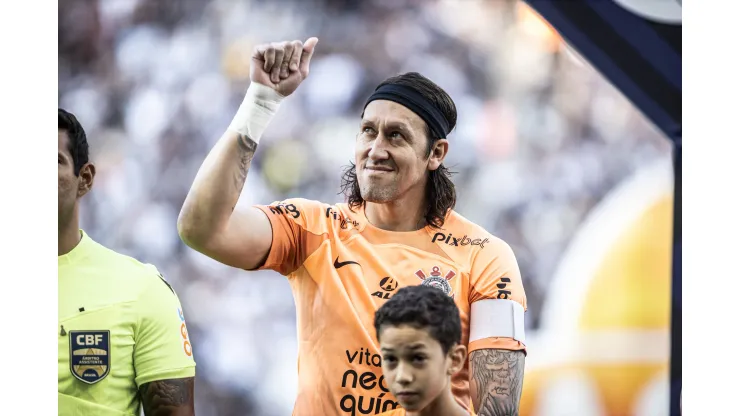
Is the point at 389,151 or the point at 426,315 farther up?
the point at 389,151

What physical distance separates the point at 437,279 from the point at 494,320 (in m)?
0.20

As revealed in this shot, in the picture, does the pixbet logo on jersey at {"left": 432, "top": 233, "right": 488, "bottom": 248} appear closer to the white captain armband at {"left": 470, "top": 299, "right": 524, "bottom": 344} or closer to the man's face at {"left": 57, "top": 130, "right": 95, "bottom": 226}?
the white captain armband at {"left": 470, "top": 299, "right": 524, "bottom": 344}

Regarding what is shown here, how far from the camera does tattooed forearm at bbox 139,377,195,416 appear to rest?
8.20 feet

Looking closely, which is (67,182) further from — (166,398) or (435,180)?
(435,180)

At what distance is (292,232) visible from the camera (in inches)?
98.9

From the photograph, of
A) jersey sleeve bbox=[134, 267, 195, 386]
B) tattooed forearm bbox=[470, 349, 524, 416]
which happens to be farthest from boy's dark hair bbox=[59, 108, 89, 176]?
tattooed forearm bbox=[470, 349, 524, 416]

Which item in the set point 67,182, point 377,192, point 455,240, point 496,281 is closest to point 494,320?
point 496,281

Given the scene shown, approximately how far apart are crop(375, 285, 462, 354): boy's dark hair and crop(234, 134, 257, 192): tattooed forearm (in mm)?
500

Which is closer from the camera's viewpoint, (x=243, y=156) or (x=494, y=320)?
(x=243, y=156)

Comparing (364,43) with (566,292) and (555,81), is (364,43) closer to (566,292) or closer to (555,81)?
(555,81)

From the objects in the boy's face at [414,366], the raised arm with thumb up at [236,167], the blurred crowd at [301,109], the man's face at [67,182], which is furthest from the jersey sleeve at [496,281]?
the man's face at [67,182]

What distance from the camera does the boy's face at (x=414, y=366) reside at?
85.9 inches
